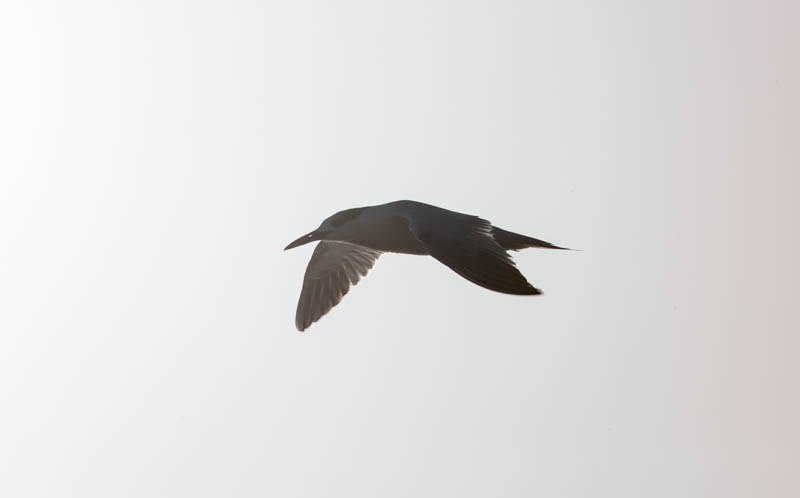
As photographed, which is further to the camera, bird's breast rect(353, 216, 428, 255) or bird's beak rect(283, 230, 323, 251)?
bird's beak rect(283, 230, 323, 251)

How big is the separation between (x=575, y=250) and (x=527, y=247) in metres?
0.69

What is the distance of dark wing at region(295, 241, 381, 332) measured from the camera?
9.34m

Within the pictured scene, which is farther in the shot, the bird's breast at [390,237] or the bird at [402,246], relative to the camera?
the bird's breast at [390,237]

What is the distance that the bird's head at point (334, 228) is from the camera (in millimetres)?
8391

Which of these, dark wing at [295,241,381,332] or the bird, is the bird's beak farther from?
dark wing at [295,241,381,332]

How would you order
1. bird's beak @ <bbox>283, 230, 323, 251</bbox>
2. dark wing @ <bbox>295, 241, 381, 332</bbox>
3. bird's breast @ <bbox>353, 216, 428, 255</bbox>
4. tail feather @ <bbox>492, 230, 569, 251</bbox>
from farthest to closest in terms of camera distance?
Result: dark wing @ <bbox>295, 241, 381, 332</bbox> → bird's beak @ <bbox>283, 230, 323, 251</bbox> → tail feather @ <bbox>492, 230, 569, 251</bbox> → bird's breast @ <bbox>353, 216, 428, 255</bbox>

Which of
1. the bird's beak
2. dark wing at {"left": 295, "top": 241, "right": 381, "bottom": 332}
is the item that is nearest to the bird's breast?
the bird's beak

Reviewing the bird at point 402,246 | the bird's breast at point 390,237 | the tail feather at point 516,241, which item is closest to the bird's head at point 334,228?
the bird at point 402,246

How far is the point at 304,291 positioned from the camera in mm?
9523

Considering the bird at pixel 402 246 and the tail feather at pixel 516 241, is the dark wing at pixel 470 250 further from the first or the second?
the tail feather at pixel 516 241

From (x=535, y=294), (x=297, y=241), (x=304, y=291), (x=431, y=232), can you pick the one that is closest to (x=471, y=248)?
(x=431, y=232)

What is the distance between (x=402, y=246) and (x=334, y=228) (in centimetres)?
66

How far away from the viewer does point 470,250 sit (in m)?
6.81

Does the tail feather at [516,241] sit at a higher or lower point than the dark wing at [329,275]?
higher
